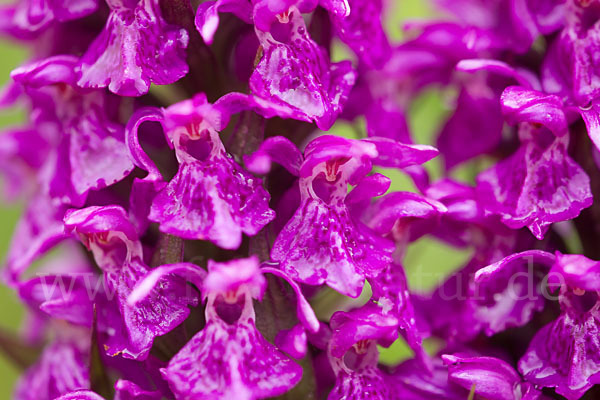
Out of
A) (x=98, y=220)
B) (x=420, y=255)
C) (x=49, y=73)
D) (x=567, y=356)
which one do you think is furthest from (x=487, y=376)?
(x=420, y=255)

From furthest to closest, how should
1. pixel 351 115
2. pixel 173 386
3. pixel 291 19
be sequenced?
pixel 351 115 → pixel 291 19 → pixel 173 386

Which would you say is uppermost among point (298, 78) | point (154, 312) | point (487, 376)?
point (298, 78)

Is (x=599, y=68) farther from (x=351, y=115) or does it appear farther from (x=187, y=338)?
(x=187, y=338)

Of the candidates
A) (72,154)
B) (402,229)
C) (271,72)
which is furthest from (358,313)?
(72,154)

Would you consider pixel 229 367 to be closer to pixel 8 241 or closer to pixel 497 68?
pixel 497 68

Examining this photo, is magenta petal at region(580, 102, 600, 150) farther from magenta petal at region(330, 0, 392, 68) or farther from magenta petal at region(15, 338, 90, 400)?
magenta petal at region(15, 338, 90, 400)

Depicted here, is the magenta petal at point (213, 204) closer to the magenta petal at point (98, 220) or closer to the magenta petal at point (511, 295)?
the magenta petal at point (98, 220)

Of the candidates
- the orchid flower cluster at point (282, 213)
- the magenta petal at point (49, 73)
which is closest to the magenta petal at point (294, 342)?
the orchid flower cluster at point (282, 213)

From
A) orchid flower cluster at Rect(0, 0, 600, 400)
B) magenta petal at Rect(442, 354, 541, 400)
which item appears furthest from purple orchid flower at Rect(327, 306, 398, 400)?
magenta petal at Rect(442, 354, 541, 400)
